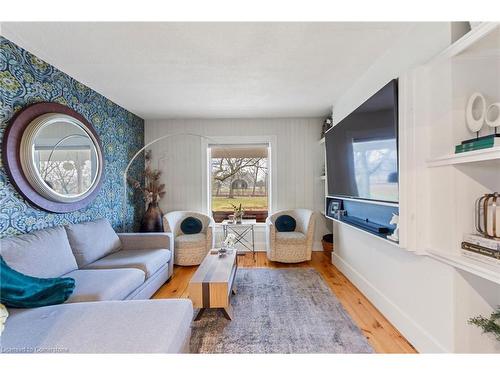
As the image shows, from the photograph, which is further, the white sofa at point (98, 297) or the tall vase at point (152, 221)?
the tall vase at point (152, 221)

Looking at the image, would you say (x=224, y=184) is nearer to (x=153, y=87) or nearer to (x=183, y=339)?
(x=153, y=87)

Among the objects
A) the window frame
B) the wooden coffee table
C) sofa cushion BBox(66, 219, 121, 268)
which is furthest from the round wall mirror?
the window frame

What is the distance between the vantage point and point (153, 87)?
9.20ft

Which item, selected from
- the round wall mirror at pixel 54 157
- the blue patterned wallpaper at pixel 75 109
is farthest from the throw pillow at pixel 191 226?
the round wall mirror at pixel 54 157

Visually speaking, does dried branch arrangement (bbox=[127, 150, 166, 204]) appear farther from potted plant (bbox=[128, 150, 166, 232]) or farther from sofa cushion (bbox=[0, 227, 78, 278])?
sofa cushion (bbox=[0, 227, 78, 278])

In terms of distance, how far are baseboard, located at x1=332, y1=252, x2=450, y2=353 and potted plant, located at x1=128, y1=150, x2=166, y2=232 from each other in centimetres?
293

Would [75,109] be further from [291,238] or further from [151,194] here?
[291,238]

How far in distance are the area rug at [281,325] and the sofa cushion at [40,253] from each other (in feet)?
4.05

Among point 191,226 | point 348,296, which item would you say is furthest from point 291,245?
point 191,226

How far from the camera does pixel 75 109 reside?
2.58 meters

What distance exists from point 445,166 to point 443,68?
0.61 meters

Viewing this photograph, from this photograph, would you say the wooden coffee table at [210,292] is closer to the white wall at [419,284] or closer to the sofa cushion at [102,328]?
the sofa cushion at [102,328]

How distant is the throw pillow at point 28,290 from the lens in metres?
1.36
